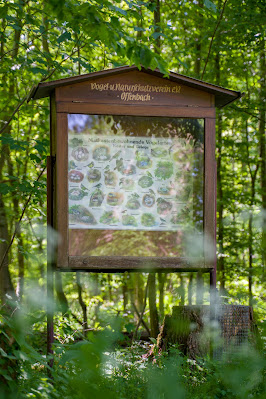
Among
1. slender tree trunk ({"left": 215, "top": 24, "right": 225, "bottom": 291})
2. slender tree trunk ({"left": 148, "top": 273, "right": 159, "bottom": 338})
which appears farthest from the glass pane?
slender tree trunk ({"left": 215, "top": 24, "right": 225, "bottom": 291})

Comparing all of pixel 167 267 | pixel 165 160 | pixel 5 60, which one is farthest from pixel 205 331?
pixel 5 60

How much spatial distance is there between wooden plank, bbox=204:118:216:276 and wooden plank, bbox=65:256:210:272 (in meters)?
0.15

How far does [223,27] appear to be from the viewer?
8.14m

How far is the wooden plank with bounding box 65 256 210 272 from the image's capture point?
4.64 m

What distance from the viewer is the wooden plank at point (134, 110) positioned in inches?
188

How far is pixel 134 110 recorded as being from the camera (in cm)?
487

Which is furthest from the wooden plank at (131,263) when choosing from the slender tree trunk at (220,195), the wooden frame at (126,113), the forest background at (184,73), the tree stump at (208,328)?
the slender tree trunk at (220,195)

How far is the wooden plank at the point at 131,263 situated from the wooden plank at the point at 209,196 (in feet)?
0.51

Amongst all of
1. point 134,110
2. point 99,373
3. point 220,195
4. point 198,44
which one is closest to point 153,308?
point 220,195

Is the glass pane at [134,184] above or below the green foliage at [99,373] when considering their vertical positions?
above

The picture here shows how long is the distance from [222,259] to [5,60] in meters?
5.47

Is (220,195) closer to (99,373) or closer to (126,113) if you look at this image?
(126,113)

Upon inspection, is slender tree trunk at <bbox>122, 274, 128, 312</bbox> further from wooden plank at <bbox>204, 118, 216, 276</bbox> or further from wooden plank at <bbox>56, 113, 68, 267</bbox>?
wooden plank at <bbox>56, 113, 68, 267</bbox>

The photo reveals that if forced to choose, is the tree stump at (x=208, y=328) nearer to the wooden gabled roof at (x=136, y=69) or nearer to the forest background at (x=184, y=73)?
the forest background at (x=184, y=73)
